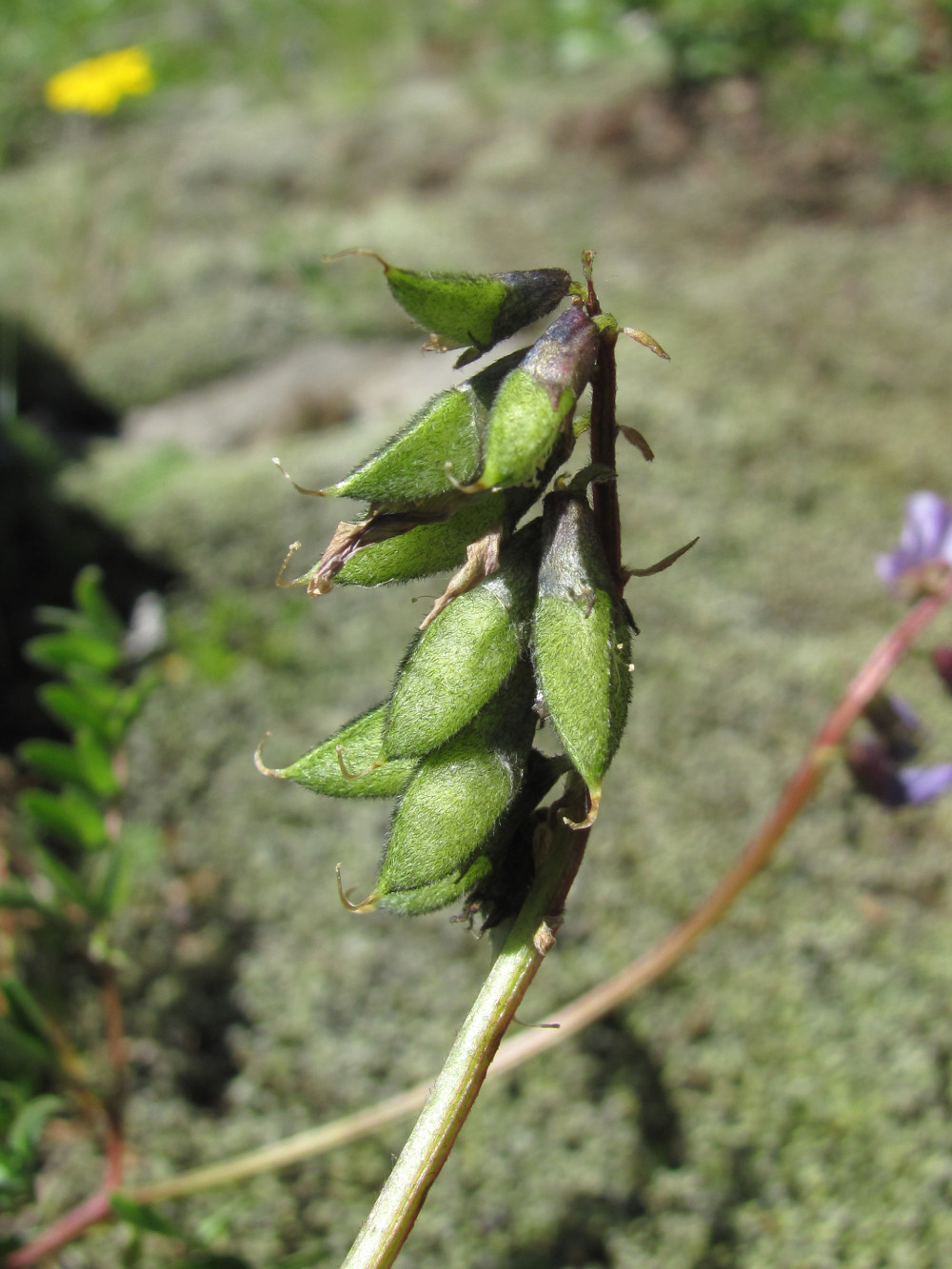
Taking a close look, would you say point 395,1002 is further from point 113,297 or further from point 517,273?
point 113,297

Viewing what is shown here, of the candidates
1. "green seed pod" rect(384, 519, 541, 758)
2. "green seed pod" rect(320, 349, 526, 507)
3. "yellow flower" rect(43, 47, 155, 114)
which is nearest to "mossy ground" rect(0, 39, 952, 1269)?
"yellow flower" rect(43, 47, 155, 114)

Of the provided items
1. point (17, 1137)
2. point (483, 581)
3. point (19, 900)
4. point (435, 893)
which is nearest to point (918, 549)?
point (483, 581)

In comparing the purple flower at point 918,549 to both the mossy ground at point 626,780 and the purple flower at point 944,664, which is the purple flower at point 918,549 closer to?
the purple flower at point 944,664

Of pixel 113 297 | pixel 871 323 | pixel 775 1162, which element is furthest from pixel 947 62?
pixel 775 1162

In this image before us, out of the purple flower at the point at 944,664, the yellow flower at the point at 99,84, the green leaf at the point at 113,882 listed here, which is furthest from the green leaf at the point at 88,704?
the yellow flower at the point at 99,84

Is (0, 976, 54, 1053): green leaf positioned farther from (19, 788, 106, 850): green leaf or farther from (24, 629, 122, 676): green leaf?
(24, 629, 122, 676): green leaf

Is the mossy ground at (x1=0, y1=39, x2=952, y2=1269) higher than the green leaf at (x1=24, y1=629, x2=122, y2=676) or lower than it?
lower
